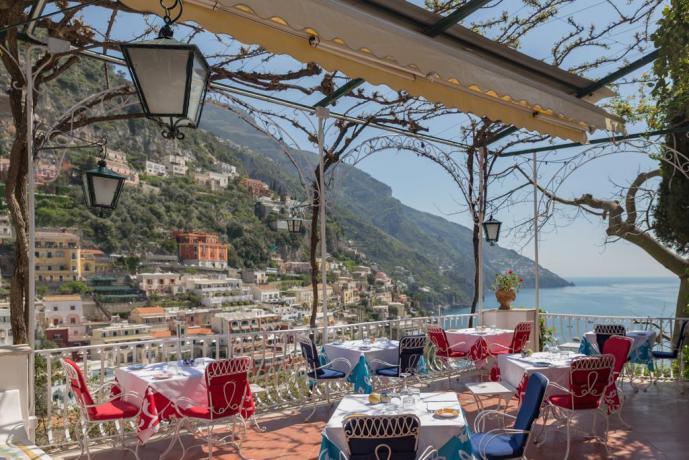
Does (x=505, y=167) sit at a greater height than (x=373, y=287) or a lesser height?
greater

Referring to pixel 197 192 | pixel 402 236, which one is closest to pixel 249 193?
pixel 197 192

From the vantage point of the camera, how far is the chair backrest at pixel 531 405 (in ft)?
11.6

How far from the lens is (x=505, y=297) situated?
29.1 feet

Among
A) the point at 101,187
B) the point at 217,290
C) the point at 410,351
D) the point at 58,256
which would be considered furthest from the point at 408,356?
the point at 217,290

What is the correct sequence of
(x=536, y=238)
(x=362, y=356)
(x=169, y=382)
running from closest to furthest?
(x=169, y=382)
(x=362, y=356)
(x=536, y=238)

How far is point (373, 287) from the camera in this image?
73.5 feet

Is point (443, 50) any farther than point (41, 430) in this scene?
No

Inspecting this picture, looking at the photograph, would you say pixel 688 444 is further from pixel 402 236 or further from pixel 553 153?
pixel 402 236

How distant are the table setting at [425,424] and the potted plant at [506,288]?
5.44 m

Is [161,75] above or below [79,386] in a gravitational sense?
above

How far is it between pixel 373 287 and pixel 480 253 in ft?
42.5

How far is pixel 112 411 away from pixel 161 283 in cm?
2115

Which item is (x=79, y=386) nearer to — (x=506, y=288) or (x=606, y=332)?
(x=606, y=332)

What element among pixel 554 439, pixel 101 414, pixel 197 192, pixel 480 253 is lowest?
pixel 554 439
